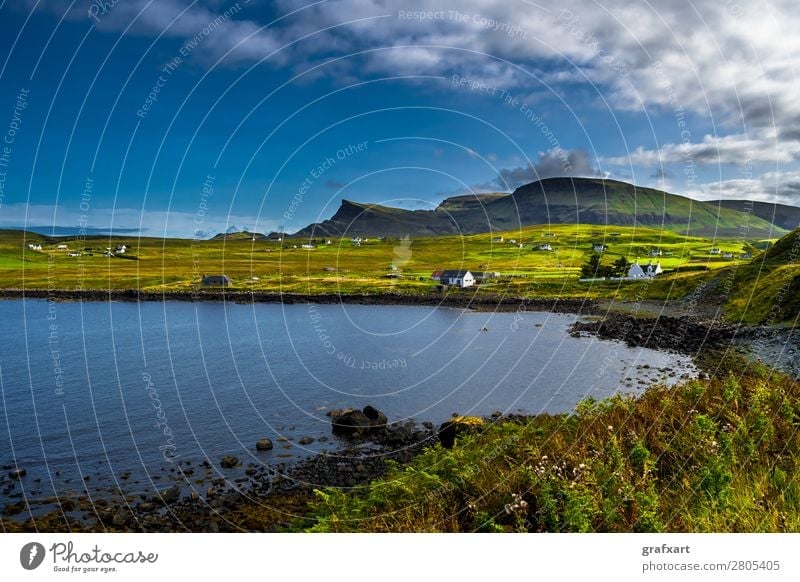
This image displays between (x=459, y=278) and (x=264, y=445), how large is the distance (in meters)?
106

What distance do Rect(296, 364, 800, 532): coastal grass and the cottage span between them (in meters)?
129

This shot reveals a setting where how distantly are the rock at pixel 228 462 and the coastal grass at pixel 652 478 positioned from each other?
49.6 feet

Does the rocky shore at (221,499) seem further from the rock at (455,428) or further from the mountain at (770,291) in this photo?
the mountain at (770,291)

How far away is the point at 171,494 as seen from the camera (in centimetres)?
2100

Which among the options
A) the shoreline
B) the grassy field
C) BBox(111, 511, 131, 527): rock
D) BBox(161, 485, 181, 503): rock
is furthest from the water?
the grassy field

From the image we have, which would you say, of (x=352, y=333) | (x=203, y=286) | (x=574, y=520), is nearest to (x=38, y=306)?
(x=203, y=286)

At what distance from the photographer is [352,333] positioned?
7138 cm

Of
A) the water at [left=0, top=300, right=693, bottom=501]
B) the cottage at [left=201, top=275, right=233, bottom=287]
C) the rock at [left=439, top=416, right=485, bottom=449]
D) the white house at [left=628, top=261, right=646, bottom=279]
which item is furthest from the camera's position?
the cottage at [left=201, top=275, right=233, bottom=287]

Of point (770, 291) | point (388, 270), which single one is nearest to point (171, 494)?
point (770, 291)

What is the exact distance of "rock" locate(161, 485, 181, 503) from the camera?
20.6 m

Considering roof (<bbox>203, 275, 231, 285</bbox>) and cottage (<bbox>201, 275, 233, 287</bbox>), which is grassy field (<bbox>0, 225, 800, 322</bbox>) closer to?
cottage (<bbox>201, 275, 233, 287</bbox>)
